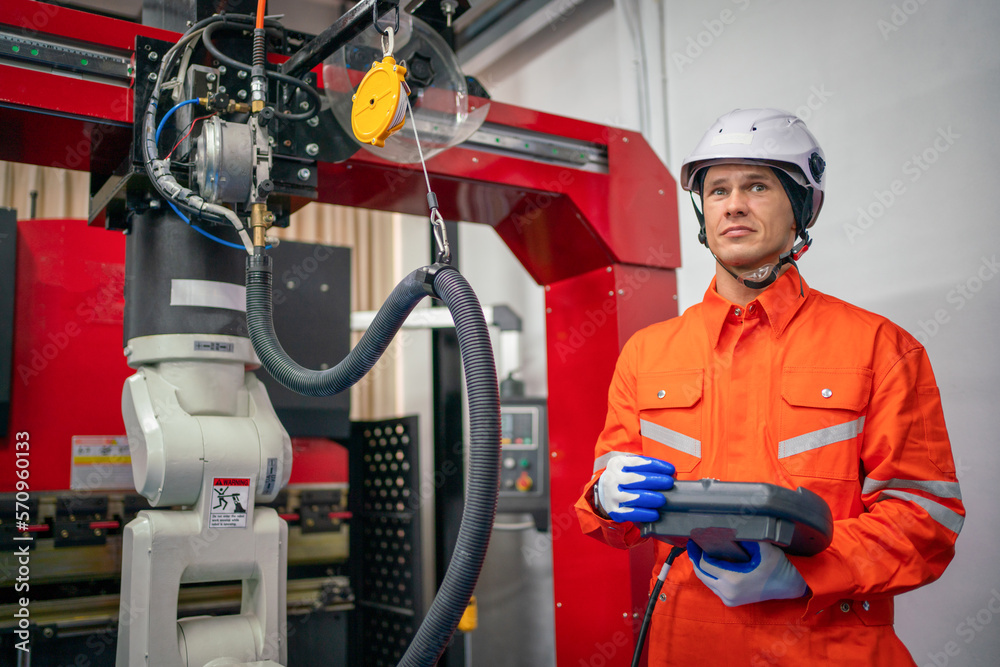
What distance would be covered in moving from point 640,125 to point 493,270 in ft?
3.83

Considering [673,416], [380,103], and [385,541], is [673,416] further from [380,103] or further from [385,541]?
[385,541]

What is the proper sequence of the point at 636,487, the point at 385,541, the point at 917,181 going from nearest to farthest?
the point at 636,487 < the point at 917,181 < the point at 385,541

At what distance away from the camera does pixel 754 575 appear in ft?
4.08

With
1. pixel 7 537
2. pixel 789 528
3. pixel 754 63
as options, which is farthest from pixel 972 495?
pixel 7 537

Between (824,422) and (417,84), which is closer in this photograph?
(824,422)

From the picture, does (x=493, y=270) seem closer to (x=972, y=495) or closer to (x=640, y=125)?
(x=640, y=125)

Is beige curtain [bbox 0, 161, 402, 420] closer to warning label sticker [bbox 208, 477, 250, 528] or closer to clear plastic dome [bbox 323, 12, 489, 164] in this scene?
clear plastic dome [bbox 323, 12, 489, 164]

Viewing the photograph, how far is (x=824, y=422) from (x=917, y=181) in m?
0.95

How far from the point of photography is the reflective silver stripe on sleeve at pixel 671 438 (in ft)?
5.05

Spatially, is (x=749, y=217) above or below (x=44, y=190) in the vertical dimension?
below

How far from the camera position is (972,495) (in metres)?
1.90

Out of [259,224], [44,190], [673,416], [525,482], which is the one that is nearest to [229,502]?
[259,224]

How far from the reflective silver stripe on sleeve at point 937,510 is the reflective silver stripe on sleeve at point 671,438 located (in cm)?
35

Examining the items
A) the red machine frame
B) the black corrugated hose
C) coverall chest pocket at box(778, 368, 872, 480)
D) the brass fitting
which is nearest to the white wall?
the red machine frame
